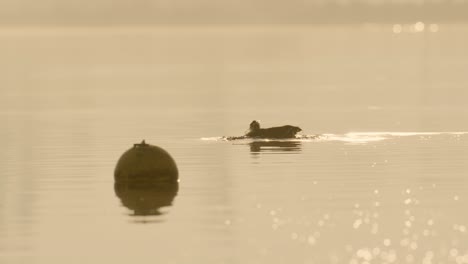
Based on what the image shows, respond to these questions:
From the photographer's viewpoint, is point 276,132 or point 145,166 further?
point 276,132

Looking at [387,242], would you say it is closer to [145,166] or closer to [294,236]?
[294,236]

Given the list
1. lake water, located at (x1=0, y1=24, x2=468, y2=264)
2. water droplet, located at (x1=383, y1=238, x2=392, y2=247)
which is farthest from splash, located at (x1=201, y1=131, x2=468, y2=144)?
water droplet, located at (x1=383, y1=238, x2=392, y2=247)

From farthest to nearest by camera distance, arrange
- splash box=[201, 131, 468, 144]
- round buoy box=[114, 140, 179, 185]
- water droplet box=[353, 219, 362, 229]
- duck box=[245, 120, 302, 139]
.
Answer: splash box=[201, 131, 468, 144]
duck box=[245, 120, 302, 139]
round buoy box=[114, 140, 179, 185]
water droplet box=[353, 219, 362, 229]

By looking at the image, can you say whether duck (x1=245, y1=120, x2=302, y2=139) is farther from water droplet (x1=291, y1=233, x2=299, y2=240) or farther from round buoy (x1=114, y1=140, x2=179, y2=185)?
water droplet (x1=291, y1=233, x2=299, y2=240)

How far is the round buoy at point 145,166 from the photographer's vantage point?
1890 inches

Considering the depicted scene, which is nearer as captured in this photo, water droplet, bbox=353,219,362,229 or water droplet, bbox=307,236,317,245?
water droplet, bbox=307,236,317,245

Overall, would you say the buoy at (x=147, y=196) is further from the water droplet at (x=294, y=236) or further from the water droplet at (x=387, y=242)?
the water droplet at (x=387, y=242)

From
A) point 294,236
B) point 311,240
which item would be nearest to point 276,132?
point 294,236

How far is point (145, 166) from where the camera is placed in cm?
4816

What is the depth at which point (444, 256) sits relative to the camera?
35062 mm

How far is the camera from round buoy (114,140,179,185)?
4800 centimetres

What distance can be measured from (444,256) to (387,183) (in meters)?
14.6

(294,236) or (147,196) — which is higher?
(147,196)

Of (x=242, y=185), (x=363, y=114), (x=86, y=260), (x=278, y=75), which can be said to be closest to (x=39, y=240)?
(x=86, y=260)
